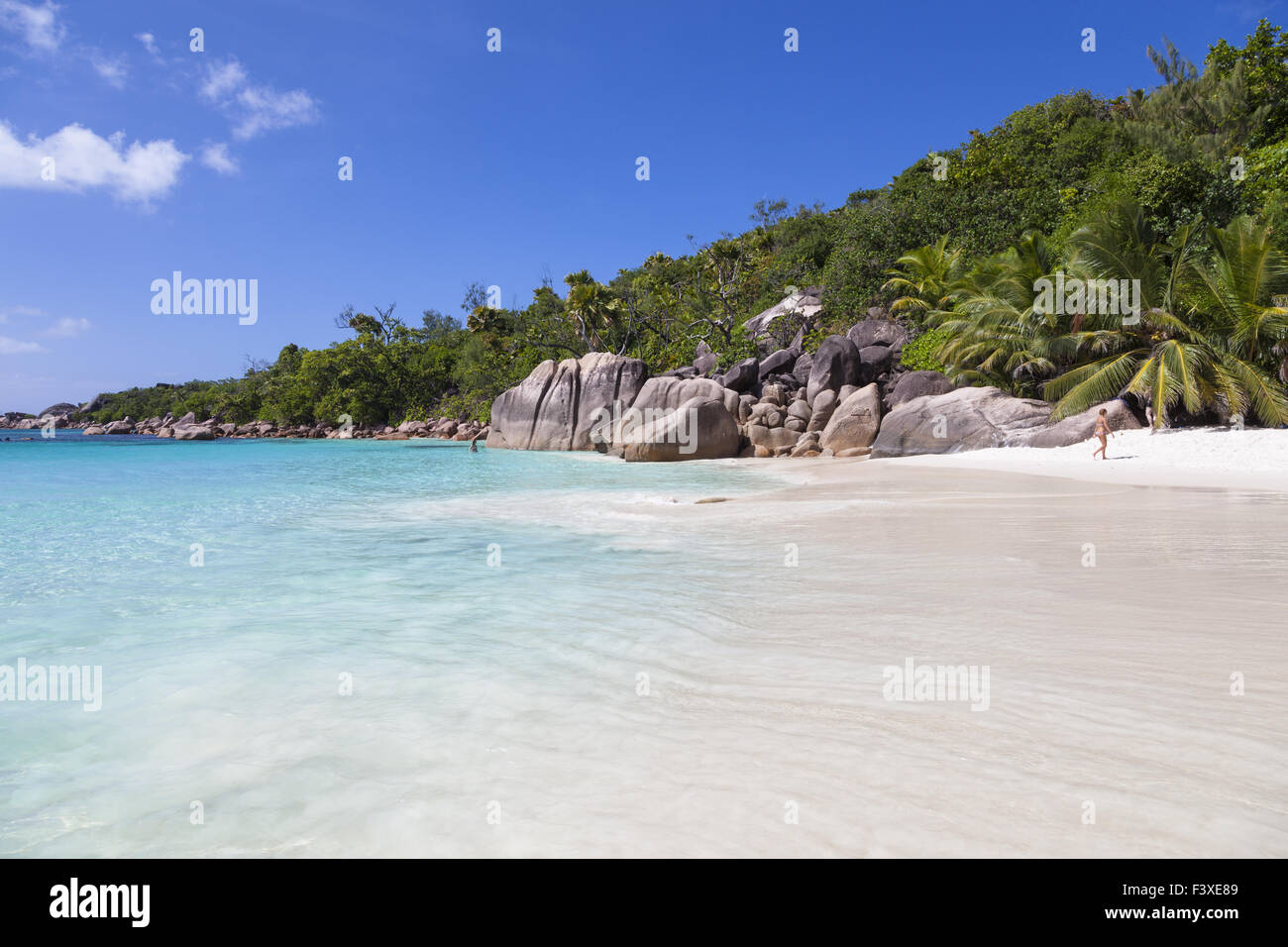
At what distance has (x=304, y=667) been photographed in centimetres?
403

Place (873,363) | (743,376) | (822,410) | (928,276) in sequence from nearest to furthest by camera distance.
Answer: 1. (822,410)
2. (873,363)
3. (743,376)
4. (928,276)

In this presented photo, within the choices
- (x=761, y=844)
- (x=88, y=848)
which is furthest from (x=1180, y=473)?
(x=88, y=848)

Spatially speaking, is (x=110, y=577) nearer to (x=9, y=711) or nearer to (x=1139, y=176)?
(x=9, y=711)

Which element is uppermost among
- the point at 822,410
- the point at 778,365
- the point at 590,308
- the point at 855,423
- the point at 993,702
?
the point at 590,308

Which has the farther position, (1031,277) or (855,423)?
(855,423)

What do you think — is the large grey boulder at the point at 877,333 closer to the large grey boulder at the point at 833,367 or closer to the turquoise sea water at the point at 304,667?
the large grey boulder at the point at 833,367

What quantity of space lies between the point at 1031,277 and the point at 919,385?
450 cm

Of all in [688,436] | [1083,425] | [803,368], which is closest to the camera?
[1083,425]

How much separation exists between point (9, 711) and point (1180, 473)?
52.8 feet

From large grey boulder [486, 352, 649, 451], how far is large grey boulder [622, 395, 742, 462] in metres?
7.25

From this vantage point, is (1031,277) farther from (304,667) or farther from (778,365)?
(304,667)

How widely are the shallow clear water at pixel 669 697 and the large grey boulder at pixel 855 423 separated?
14839mm

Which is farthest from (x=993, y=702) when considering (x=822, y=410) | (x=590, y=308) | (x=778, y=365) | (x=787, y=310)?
(x=590, y=308)
